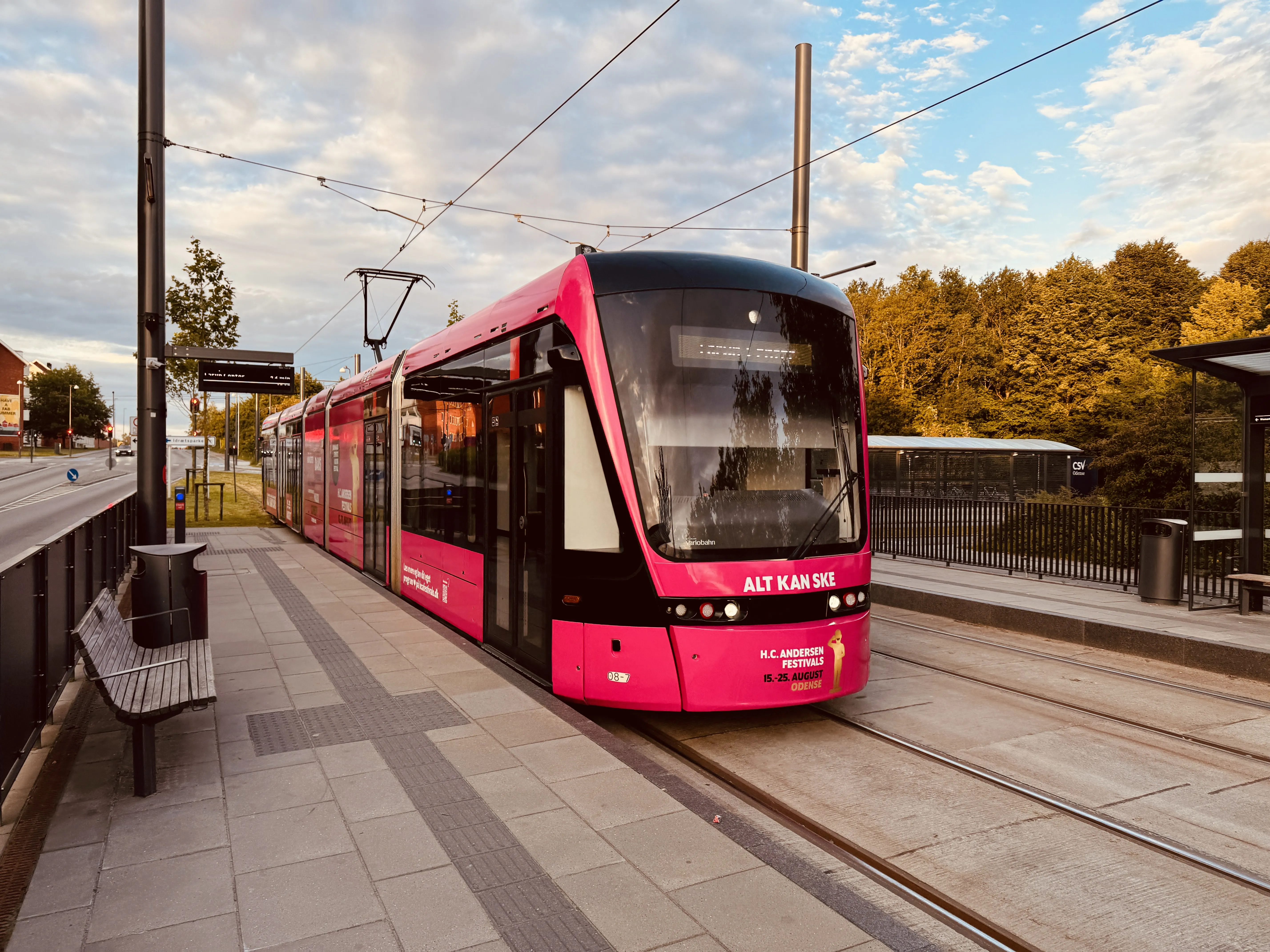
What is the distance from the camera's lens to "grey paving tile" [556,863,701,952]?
10.6 ft

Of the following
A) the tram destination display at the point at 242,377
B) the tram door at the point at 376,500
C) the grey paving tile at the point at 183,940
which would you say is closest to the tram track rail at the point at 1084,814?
the grey paving tile at the point at 183,940

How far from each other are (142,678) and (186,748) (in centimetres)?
52

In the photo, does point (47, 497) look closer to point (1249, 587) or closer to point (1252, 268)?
point (1249, 587)

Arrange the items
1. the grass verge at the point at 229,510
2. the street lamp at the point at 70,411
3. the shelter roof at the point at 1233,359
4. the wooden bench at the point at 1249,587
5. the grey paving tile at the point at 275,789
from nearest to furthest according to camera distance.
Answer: the grey paving tile at the point at 275,789 → the shelter roof at the point at 1233,359 → the wooden bench at the point at 1249,587 → the grass verge at the point at 229,510 → the street lamp at the point at 70,411

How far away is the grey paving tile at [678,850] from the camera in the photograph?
12.2 feet

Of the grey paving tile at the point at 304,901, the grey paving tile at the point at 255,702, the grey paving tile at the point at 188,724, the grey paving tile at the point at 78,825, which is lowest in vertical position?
the grey paving tile at the point at 255,702

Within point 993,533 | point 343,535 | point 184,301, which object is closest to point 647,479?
point 993,533

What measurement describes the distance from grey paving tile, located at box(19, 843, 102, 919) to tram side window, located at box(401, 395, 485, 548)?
4253 millimetres

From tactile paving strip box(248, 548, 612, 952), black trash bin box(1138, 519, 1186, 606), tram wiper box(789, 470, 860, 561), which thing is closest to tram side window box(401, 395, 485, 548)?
tactile paving strip box(248, 548, 612, 952)

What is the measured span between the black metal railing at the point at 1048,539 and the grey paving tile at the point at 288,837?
32.6ft

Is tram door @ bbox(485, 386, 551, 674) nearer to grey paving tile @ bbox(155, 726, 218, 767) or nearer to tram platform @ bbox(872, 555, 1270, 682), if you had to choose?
grey paving tile @ bbox(155, 726, 218, 767)

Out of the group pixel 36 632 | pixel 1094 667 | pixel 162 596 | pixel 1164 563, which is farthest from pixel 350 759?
pixel 1164 563

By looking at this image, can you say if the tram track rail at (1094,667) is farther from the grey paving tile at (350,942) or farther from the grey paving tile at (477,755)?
the grey paving tile at (350,942)

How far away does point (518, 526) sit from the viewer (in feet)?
22.3
